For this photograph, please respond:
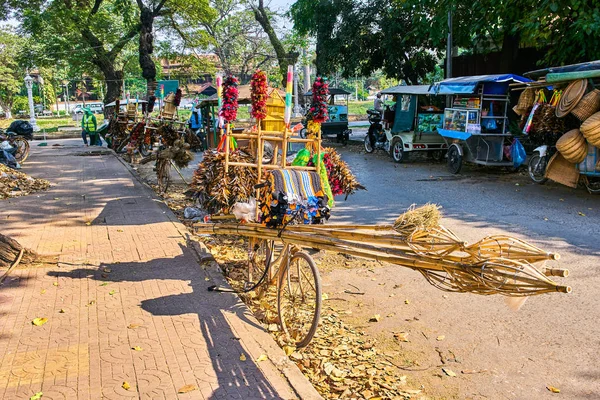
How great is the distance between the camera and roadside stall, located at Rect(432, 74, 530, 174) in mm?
12859

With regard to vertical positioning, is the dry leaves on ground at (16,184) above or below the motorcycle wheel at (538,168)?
below

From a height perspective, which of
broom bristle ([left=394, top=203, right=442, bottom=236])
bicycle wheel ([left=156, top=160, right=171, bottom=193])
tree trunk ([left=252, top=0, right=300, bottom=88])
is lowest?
bicycle wheel ([left=156, top=160, right=171, bottom=193])

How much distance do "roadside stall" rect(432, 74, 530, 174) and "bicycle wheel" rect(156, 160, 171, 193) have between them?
23.7 ft

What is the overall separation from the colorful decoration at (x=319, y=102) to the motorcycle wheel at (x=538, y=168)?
7.07 metres

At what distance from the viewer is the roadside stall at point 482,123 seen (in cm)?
1286

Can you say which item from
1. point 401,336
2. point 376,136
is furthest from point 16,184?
point 376,136

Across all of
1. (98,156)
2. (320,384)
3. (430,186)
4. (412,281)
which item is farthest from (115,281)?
(98,156)

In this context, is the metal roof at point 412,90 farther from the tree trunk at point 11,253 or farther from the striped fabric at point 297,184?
the tree trunk at point 11,253

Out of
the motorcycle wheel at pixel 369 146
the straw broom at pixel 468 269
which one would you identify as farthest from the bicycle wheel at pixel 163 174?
the motorcycle wheel at pixel 369 146

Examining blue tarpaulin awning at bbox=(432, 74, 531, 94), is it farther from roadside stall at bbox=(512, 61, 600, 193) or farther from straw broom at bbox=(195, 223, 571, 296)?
straw broom at bbox=(195, 223, 571, 296)

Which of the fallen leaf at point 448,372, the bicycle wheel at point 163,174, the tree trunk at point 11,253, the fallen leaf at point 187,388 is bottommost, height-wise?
the fallen leaf at point 448,372

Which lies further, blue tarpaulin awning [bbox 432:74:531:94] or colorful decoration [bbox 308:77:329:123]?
blue tarpaulin awning [bbox 432:74:531:94]

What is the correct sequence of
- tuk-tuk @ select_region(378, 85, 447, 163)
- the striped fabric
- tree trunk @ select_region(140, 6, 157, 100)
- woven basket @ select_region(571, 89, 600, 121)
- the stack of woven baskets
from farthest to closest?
tree trunk @ select_region(140, 6, 157, 100) < tuk-tuk @ select_region(378, 85, 447, 163) < woven basket @ select_region(571, 89, 600, 121) < the stack of woven baskets < the striped fabric

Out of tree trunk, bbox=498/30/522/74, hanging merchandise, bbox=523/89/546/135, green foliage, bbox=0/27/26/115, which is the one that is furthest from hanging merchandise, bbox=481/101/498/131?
green foliage, bbox=0/27/26/115
